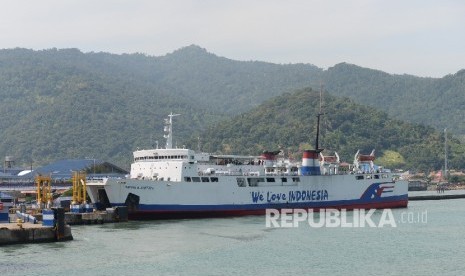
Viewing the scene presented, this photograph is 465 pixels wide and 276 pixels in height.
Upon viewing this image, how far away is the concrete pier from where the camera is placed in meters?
35.1

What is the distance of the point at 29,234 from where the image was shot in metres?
35.8

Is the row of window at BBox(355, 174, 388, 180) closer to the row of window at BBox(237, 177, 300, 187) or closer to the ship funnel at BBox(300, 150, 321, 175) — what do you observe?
the ship funnel at BBox(300, 150, 321, 175)

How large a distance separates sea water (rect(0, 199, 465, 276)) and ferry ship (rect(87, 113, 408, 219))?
2.50 metres

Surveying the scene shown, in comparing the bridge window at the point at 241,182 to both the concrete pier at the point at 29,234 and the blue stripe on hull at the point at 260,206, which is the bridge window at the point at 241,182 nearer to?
the blue stripe on hull at the point at 260,206

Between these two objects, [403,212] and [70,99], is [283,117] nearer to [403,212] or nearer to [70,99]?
[70,99]

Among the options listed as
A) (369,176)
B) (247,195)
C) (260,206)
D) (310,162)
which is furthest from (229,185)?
(369,176)

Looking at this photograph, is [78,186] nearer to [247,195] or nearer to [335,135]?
[247,195]

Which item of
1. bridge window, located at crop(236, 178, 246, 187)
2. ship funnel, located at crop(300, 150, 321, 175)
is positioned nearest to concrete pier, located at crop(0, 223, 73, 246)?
bridge window, located at crop(236, 178, 246, 187)

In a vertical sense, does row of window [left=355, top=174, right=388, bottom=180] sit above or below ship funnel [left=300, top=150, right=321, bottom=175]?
below

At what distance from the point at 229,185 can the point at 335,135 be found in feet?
316

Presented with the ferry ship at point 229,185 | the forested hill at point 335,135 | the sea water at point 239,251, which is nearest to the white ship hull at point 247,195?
the ferry ship at point 229,185

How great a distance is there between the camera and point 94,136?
168m

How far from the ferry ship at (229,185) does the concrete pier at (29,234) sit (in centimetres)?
1193

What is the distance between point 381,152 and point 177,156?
105284 millimetres
